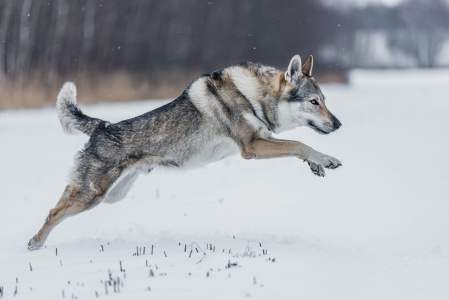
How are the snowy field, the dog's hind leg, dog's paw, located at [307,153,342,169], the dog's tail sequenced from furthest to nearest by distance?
1. the dog's tail
2. the dog's hind leg
3. dog's paw, located at [307,153,342,169]
4. the snowy field

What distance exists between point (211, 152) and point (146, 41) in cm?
2077

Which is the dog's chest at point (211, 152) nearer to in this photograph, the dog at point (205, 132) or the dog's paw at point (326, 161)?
the dog at point (205, 132)

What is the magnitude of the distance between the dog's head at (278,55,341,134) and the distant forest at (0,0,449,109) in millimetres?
15163

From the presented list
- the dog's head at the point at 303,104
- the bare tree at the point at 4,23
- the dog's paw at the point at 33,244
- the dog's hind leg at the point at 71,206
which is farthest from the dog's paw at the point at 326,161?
the bare tree at the point at 4,23

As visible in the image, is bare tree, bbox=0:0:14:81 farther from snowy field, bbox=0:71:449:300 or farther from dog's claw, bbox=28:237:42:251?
dog's claw, bbox=28:237:42:251

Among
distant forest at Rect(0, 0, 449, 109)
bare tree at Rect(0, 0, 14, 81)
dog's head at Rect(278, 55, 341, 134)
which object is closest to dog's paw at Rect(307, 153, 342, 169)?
dog's head at Rect(278, 55, 341, 134)

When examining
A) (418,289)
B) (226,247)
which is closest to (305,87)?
(226,247)

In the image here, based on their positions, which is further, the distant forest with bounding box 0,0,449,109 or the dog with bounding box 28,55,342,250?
the distant forest with bounding box 0,0,449,109

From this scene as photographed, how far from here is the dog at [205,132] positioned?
6.07 m

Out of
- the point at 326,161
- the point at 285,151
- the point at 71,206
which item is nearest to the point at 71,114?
the point at 71,206

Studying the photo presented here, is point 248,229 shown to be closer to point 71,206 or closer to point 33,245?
point 71,206

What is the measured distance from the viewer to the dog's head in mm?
6062

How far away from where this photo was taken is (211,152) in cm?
627

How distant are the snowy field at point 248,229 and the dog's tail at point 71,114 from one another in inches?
46.1
